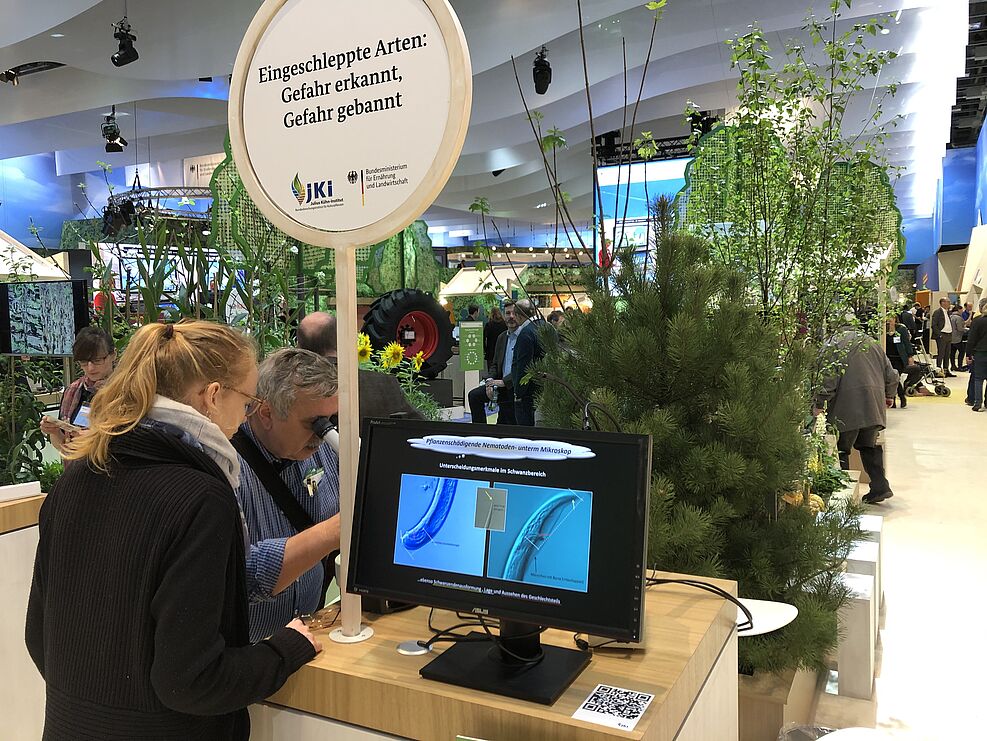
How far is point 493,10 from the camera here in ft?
26.9

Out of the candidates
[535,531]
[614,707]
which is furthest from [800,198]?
[614,707]

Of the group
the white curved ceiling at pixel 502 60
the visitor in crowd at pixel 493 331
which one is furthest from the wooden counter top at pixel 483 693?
the visitor in crowd at pixel 493 331

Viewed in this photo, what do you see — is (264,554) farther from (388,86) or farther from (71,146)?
(71,146)

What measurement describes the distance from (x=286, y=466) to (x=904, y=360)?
44.8 feet

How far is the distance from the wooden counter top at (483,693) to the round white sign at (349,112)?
71 cm

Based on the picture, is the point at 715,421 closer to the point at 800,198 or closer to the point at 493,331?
the point at 800,198

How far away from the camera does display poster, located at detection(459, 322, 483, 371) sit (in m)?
8.05

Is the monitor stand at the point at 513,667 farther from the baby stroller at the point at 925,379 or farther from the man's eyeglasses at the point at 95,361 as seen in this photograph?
the baby stroller at the point at 925,379

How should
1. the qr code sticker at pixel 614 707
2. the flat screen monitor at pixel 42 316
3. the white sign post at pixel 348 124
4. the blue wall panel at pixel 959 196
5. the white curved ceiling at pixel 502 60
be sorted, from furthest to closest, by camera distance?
the blue wall panel at pixel 959 196, the white curved ceiling at pixel 502 60, the flat screen monitor at pixel 42 316, the white sign post at pixel 348 124, the qr code sticker at pixel 614 707

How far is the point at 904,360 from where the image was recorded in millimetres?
13625

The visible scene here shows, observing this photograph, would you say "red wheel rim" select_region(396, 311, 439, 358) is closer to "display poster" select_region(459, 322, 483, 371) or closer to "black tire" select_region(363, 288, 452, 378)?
"black tire" select_region(363, 288, 452, 378)

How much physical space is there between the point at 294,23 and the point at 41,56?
26.9 ft

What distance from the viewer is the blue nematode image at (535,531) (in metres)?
1.23

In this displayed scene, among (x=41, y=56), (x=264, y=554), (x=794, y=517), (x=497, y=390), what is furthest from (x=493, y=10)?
(x=264, y=554)
